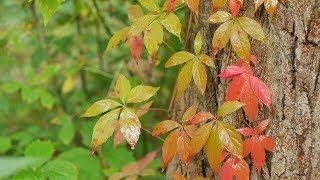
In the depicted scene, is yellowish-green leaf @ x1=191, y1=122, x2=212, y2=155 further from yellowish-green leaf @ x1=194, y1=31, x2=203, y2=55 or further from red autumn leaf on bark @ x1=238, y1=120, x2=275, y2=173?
yellowish-green leaf @ x1=194, y1=31, x2=203, y2=55

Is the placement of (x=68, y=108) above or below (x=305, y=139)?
below

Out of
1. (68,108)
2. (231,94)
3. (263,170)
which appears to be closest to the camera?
(231,94)

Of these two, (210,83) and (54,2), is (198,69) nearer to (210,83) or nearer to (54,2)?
(210,83)

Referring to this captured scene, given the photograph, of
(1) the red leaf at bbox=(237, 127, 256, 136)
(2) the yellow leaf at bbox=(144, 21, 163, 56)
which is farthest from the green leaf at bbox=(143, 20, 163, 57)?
(1) the red leaf at bbox=(237, 127, 256, 136)

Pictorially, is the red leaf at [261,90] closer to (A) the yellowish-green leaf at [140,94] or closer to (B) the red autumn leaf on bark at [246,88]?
(B) the red autumn leaf on bark at [246,88]

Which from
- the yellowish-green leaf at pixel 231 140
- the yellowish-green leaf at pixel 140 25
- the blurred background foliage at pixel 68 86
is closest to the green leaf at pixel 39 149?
the blurred background foliage at pixel 68 86

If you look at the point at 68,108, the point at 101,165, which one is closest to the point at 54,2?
the point at 101,165

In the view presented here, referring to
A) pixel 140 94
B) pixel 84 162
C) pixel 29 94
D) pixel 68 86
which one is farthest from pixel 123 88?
pixel 68 86
